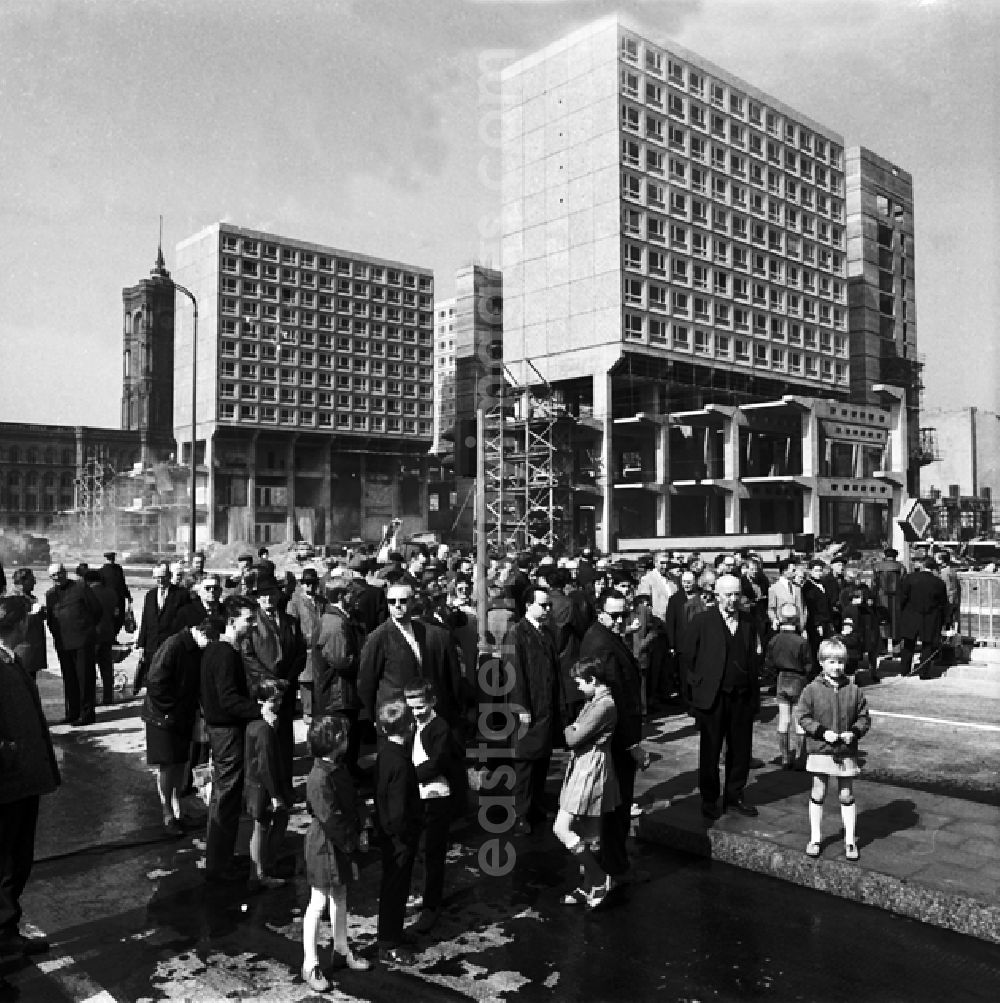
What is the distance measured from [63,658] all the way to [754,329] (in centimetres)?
5837

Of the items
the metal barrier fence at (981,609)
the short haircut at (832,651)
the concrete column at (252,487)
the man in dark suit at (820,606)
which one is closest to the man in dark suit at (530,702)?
the short haircut at (832,651)

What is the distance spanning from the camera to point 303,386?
85.8 m

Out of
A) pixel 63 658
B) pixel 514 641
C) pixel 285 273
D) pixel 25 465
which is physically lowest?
pixel 63 658

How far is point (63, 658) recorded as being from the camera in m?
11.6

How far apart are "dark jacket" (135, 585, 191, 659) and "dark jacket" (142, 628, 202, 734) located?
4.04 m

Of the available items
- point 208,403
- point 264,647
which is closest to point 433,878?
point 264,647

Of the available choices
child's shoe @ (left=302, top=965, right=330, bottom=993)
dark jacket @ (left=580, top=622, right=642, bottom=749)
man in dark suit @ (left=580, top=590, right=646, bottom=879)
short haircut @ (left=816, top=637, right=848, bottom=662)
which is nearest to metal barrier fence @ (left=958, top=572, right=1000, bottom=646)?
short haircut @ (left=816, top=637, right=848, bottom=662)

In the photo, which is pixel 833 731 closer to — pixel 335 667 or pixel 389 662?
pixel 389 662

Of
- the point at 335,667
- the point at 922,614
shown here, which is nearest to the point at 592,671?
the point at 335,667

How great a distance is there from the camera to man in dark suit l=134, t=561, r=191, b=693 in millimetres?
11508

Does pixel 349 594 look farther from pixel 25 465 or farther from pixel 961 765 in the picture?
pixel 25 465

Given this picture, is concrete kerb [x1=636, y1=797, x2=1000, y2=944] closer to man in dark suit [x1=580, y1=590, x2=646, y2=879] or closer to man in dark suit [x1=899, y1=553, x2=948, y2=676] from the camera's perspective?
man in dark suit [x1=580, y1=590, x2=646, y2=879]

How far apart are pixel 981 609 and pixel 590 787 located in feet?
44.0

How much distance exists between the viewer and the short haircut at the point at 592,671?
19.4 feet
